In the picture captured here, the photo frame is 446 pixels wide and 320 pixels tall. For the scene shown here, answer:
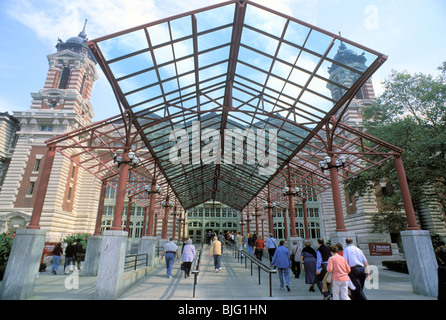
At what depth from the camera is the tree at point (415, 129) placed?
13.8 meters

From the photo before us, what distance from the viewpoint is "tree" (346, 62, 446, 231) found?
13.8 m

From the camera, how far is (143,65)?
915 cm

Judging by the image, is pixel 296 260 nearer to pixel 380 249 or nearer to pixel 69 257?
pixel 380 249

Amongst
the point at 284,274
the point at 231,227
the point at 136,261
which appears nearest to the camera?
the point at 284,274

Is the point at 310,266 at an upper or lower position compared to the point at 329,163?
lower

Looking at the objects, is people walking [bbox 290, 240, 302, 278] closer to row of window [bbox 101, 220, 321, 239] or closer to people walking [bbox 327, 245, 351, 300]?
people walking [bbox 327, 245, 351, 300]

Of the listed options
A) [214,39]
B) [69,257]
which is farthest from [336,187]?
[69,257]

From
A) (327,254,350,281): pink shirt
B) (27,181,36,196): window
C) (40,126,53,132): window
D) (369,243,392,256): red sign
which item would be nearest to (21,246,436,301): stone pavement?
(327,254,350,281): pink shirt

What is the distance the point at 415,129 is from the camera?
49.2ft

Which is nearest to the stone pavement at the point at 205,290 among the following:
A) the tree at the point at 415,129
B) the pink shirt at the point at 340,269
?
the pink shirt at the point at 340,269
